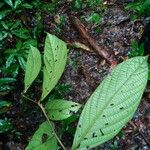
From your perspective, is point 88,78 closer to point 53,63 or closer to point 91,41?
point 91,41

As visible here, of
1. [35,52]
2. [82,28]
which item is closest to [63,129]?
[82,28]

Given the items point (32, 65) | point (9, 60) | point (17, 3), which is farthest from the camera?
point (17, 3)

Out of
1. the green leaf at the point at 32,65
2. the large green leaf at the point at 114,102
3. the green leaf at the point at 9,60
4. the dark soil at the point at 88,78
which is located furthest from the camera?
the green leaf at the point at 9,60

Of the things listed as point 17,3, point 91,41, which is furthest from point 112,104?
point 17,3

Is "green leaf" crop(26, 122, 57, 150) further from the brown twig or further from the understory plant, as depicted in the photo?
the brown twig

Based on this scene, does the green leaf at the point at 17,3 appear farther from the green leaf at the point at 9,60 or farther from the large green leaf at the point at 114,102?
the large green leaf at the point at 114,102

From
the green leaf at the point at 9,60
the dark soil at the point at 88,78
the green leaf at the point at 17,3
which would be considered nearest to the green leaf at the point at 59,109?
the dark soil at the point at 88,78

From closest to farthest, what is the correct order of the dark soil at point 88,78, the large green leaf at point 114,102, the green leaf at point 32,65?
the large green leaf at point 114,102 < the green leaf at point 32,65 < the dark soil at point 88,78
